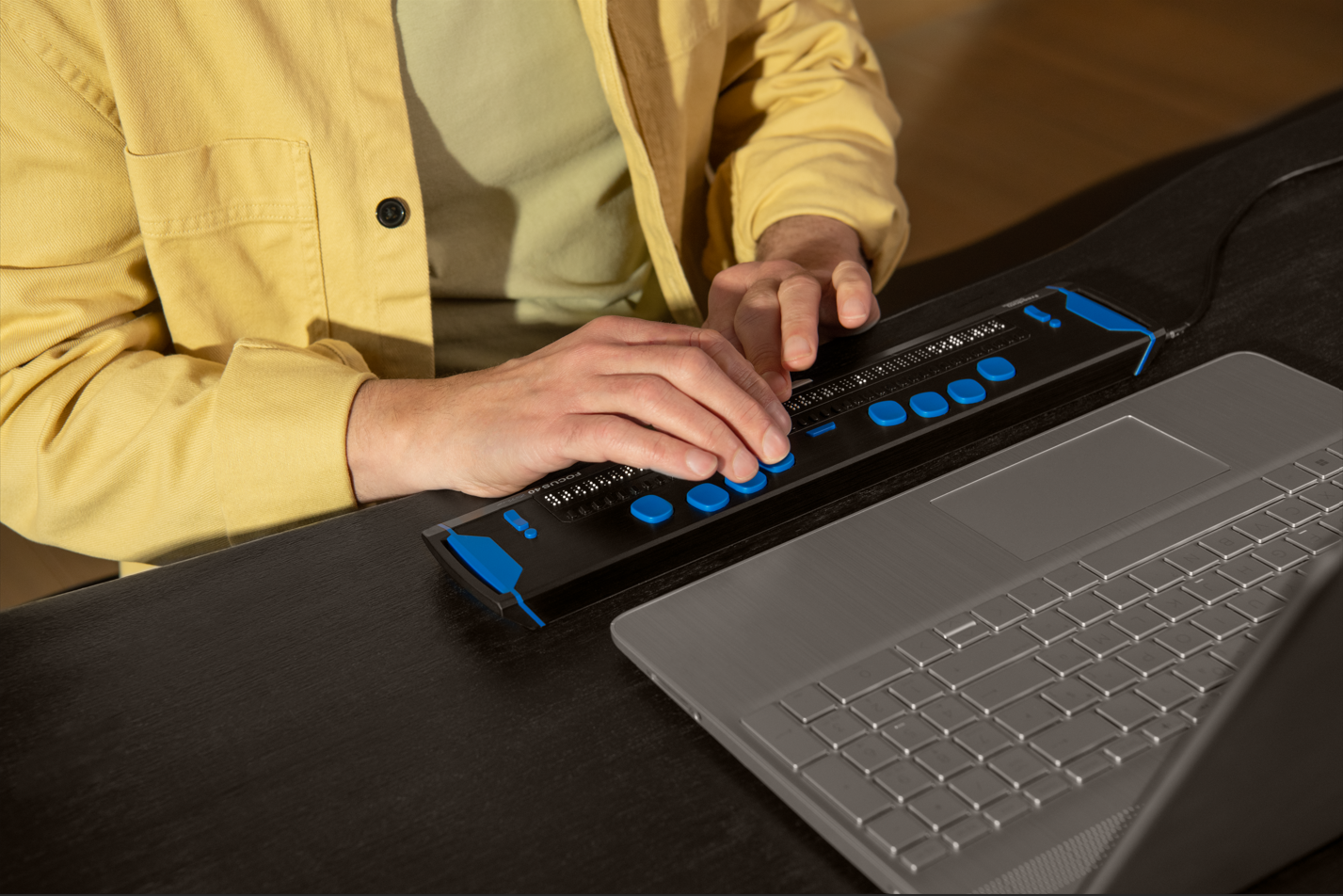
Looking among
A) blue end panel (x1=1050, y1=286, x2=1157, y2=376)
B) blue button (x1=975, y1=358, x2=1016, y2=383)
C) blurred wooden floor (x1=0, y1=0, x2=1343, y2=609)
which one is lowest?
blurred wooden floor (x1=0, y1=0, x2=1343, y2=609)

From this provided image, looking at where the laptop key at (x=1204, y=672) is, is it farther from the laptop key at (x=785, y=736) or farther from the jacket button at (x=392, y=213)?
the jacket button at (x=392, y=213)

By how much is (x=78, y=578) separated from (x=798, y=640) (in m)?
0.71

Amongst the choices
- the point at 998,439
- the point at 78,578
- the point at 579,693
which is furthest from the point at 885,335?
the point at 78,578

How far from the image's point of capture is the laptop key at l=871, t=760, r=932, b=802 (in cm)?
43

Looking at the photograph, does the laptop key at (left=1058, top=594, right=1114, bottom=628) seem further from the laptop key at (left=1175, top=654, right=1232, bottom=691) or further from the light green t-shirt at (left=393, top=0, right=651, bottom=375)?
the light green t-shirt at (left=393, top=0, right=651, bottom=375)

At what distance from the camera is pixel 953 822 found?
Result: 413mm

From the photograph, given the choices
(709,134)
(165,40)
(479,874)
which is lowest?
(479,874)

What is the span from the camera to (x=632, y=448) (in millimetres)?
602

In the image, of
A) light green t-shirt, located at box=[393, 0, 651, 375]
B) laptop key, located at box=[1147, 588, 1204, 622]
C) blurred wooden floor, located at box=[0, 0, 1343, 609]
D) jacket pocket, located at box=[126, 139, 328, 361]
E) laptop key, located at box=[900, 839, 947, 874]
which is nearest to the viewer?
laptop key, located at box=[900, 839, 947, 874]

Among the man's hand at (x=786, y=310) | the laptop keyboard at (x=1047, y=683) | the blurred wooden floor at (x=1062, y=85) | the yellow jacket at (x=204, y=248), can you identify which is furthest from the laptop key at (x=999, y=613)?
the blurred wooden floor at (x=1062, y=85)

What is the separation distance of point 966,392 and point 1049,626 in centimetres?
19

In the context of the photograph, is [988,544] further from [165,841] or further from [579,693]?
[165,841]

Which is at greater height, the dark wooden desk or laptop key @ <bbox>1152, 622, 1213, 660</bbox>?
laptop key @ <bbox>1152, 622, 1213, 660</bbox>

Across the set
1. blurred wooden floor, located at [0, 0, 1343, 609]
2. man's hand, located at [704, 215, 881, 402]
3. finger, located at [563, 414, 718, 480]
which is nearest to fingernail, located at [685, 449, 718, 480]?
finger, located at [563, 414, 718, 480]
